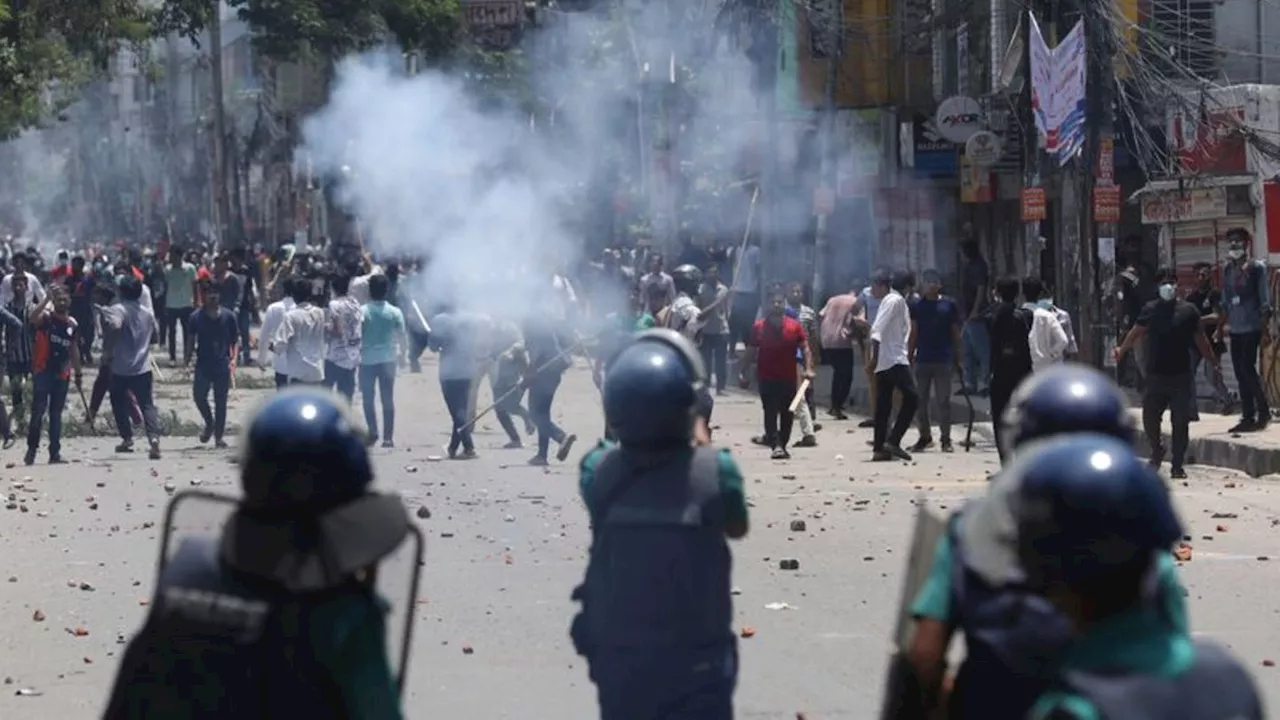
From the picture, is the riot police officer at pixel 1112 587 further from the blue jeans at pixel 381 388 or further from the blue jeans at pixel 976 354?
the blue jeans at pixel 976 354

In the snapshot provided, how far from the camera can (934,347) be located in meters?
19.4

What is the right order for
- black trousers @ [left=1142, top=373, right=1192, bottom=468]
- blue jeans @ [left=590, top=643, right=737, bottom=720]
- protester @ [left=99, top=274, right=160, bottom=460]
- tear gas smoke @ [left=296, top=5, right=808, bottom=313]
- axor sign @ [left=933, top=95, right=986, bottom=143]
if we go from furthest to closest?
tear gas smoke @ [left=296, top=5, right=808, bottom=313], axor sign @ [left=933, top=95, right=986, bottom=143], protester @ [left=99, top=274, right=160, bottom=460], black trousers @ [left=1142, top=373, right=1192, bottom=468], blue jeans @ [left=590, top=643, right=737, bottom=720]

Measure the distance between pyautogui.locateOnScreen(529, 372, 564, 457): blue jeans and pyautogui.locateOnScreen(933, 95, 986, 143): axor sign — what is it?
929 cm

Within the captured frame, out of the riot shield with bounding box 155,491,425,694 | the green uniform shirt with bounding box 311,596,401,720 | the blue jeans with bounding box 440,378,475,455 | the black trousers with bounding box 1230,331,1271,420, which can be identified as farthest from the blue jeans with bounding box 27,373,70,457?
the green uniform shirt with bounding box 311,596,401,720

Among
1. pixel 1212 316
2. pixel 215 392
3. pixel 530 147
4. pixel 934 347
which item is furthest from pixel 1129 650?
pixel 530 147

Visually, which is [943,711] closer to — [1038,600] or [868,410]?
[1038,600]

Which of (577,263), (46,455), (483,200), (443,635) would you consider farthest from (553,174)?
(443,635)

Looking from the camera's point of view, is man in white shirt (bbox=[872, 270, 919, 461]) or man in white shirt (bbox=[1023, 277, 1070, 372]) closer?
man in white shirt (bbox=[1023, 277, 1070, 372])

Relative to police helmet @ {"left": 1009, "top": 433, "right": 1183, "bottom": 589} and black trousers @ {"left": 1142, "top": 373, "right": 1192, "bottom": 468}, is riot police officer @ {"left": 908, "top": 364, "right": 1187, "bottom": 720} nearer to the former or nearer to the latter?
police helmet @ {"left": 1009, "top": 433, "right": 1183, "bottom": 589}


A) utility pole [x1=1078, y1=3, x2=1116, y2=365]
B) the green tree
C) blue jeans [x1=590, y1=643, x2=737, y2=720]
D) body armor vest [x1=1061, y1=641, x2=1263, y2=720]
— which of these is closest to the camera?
body armor vest [x1=1061, y1=641, x2=1263, y2=720]

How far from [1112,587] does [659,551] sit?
2.12 meters

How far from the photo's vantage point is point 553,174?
1388 inches

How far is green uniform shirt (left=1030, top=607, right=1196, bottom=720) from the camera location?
9.21 feet

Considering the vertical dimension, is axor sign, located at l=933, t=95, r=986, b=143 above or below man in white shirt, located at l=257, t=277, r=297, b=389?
above
